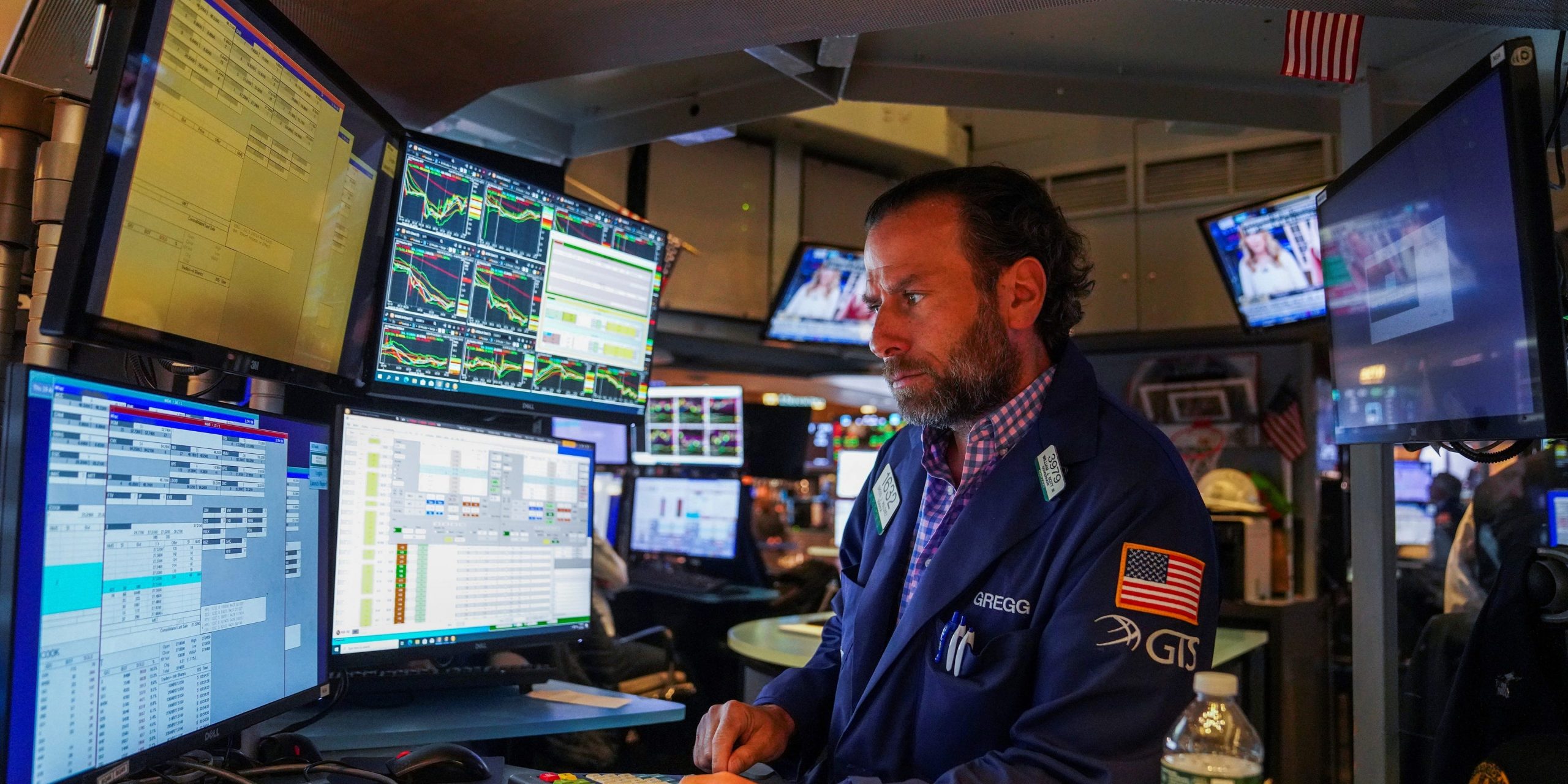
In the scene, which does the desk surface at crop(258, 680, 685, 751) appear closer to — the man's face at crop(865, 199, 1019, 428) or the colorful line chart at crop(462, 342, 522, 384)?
the colorful line chart at crop(462, 342, 522, 384)

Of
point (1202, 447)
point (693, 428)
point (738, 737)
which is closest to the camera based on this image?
point (738, 737)

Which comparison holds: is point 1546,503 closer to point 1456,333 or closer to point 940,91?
point 1456,333

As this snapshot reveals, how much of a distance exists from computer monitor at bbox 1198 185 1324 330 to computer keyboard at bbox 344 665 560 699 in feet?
Result: 13.7

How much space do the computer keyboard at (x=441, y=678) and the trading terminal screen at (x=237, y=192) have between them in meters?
0.60

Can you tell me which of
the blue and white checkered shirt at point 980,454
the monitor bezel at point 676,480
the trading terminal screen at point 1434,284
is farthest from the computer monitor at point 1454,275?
the monitor bezel at point 676,480

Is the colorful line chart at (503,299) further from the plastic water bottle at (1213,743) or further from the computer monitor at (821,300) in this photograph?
the computer monitor at (821,300)

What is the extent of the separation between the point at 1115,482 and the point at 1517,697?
3.26 ft

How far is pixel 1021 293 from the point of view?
5.61 ft

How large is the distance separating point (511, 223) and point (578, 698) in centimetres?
103

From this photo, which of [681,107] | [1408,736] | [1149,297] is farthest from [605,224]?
[1149,297]

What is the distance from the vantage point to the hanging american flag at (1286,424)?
5656mm

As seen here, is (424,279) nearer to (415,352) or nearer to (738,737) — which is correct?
(415,352)

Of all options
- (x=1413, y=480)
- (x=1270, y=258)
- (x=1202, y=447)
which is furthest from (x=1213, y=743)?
(x=1413, y=480)

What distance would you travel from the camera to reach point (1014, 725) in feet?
4.38
